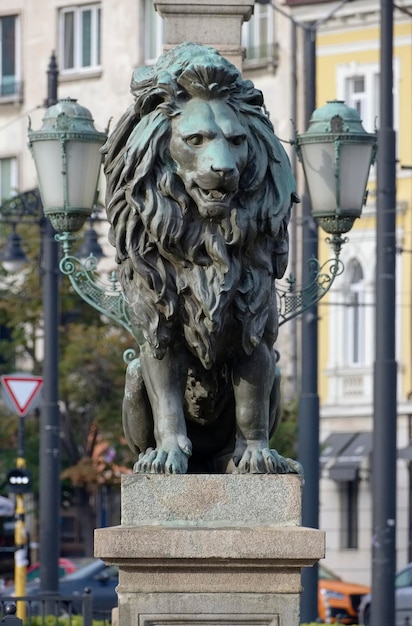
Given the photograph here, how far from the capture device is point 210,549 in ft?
30.6

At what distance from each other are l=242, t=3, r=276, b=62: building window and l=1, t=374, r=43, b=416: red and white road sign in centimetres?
2465

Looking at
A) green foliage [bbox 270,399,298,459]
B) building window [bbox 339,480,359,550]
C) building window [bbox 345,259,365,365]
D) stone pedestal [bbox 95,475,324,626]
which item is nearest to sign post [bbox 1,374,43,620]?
green foliage [bbox 270,399,298,459]

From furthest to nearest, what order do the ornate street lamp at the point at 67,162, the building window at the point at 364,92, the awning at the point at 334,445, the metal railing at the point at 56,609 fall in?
the building window at the point at 364,92 → the awning at the point at 334,445 → the metal railing at the point at 56,609 → the ornate street lamp at the point at 67,162

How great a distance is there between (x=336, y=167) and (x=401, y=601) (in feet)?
56.6

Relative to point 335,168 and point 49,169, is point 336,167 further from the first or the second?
point 49,169

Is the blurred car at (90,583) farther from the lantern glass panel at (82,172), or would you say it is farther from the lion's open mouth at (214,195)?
the lion's open mouth at (214,195)

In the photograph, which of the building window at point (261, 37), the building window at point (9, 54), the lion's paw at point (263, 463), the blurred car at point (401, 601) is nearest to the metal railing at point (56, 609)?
the lion's paw at point (263, 463)

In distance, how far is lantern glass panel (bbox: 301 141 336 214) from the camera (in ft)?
47.0

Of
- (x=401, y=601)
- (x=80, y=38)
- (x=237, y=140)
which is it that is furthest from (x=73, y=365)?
(x=237, y=140)

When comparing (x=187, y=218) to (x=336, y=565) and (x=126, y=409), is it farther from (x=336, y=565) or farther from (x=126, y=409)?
(x=336, y=565)

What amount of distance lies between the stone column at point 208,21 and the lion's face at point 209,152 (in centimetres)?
290

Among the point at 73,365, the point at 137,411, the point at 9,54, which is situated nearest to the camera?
the point at 137,411

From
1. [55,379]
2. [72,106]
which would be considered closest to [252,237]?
[72,106]

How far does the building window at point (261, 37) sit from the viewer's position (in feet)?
163
